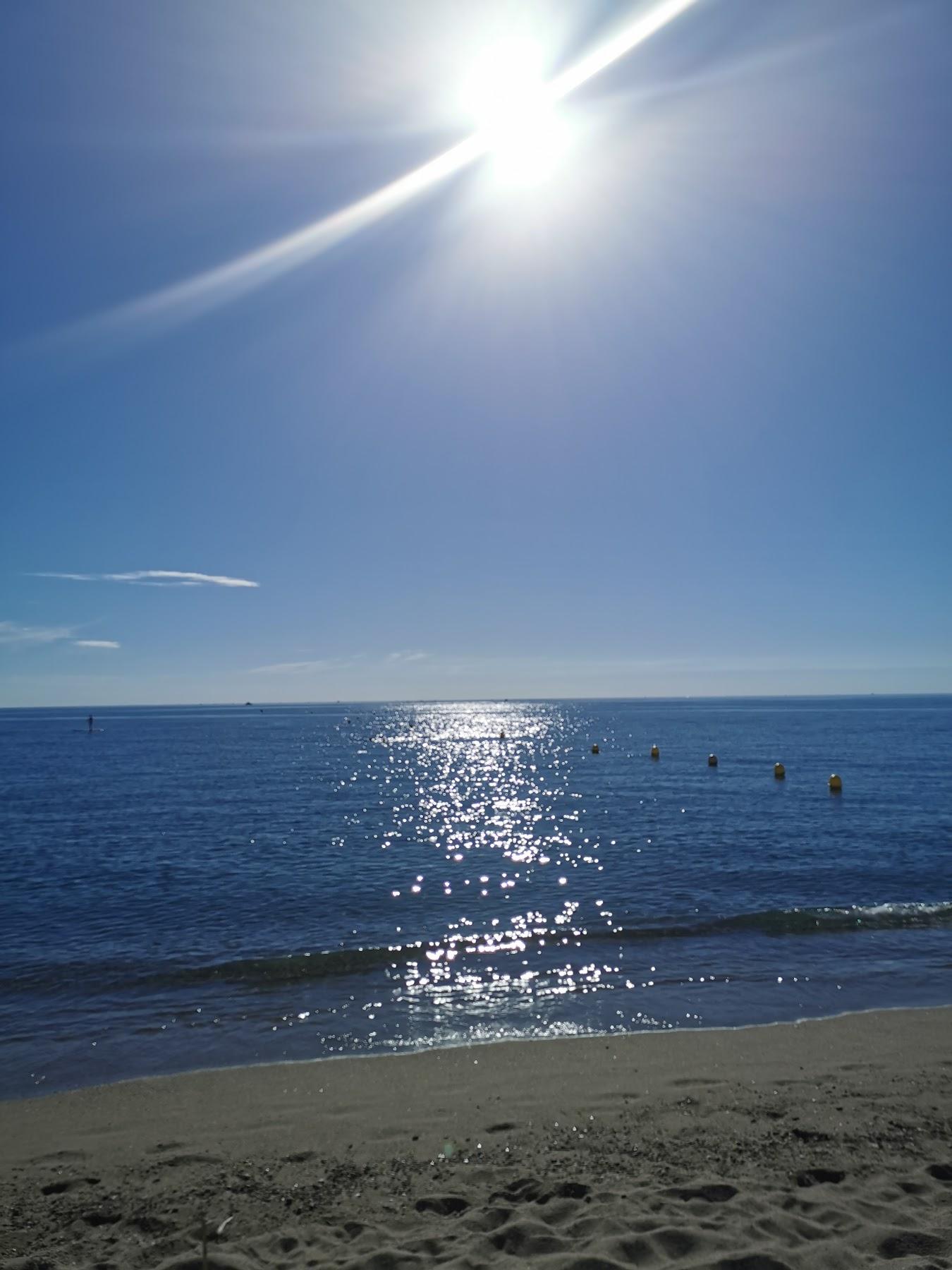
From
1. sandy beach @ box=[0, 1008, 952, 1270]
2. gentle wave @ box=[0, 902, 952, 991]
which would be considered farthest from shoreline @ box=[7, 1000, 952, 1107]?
gentle wave @ box=[0, 902, 952, 991]

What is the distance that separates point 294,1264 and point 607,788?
4179cm

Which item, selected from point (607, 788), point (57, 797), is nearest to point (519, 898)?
point (607, 788)

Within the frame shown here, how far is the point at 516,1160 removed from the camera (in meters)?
7.26

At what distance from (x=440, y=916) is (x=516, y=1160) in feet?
37.0

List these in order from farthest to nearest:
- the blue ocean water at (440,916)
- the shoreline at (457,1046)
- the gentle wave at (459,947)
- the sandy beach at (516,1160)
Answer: the gentle wave at (459,947), the blue ocean water at (440,916), the shoreline at (457,1046), the sandy beach at (516,1160)

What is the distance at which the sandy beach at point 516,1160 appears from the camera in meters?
5.75

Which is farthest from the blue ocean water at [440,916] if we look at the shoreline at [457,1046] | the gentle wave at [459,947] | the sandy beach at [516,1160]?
the sandy beach at [516,1160]

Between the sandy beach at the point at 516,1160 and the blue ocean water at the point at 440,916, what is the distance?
1.33 meters

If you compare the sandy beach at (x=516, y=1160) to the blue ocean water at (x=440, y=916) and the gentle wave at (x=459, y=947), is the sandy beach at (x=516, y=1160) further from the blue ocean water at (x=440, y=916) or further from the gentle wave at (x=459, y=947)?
the gentle wave at (x=459, y=947)

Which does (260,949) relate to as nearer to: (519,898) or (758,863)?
(519,898)

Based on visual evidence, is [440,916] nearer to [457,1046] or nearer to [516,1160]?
[457,1046]

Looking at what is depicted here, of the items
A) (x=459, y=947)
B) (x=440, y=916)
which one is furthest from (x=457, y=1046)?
(x=440, y=916)

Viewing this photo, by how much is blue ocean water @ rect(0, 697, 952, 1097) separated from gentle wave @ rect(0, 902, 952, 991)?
0.23ft

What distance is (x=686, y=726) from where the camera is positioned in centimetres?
12406
